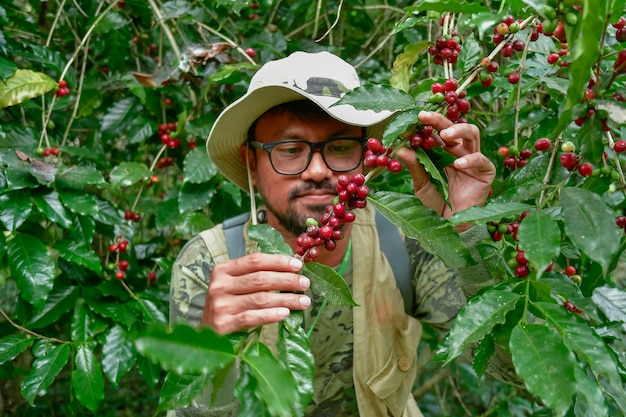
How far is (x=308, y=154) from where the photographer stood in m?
1.41

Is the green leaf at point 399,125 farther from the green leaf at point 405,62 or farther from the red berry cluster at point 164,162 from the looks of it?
the red berry cluster at point 164,162

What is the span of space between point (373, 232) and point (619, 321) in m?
0.81

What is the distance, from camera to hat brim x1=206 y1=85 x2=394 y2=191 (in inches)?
A: 52.8

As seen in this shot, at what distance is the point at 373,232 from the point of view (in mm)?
1639

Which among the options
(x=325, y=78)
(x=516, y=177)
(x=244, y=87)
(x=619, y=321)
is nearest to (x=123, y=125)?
(x=244, y=87)

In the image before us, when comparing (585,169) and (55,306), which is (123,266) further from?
(585,169)

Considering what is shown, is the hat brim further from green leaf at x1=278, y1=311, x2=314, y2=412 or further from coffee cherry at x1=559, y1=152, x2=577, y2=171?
green leaf at x1=278, y1=311, x2=314, y2=412

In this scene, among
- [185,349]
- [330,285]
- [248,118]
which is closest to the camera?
[185,349]

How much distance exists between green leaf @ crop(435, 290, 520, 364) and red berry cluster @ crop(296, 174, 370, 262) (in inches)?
8.9

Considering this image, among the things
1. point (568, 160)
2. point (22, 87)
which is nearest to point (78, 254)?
point (22, 87)

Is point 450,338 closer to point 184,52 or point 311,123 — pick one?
point 311,123

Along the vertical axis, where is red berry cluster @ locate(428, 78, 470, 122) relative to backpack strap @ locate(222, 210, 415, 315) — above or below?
above

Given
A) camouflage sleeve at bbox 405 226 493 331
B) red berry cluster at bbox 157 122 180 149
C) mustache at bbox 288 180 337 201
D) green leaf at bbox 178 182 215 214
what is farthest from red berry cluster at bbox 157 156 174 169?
camouflage sleeve at bbox 405 226 493 331

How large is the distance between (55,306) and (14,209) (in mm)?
363
